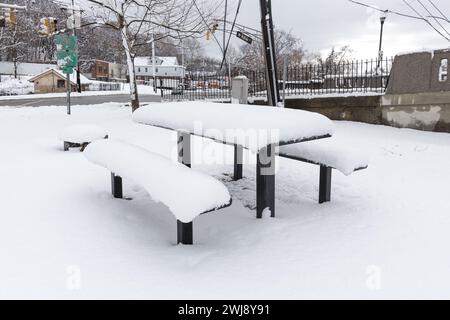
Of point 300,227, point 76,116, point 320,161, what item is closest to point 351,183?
point 320,161

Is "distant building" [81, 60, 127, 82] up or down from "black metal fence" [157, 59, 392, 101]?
up

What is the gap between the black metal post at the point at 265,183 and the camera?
3984 millimetres

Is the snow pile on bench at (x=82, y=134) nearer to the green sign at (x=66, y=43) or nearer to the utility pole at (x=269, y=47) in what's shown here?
the utility pole at (x=269, y=47)

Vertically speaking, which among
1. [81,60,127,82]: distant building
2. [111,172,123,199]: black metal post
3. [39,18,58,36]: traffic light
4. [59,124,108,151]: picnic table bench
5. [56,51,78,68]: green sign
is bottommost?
[111,172,123,199]: black metal post

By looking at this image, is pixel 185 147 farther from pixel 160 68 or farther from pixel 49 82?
pixel 160 68

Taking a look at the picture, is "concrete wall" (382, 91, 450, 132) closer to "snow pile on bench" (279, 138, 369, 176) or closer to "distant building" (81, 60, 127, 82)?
"snow pile on bench" (279, 138, 369, 176)

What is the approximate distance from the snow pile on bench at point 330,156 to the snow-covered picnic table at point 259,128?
54 cm

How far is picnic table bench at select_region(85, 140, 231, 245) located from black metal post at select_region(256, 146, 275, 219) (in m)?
0.72

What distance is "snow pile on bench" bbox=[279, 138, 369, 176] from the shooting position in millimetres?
4258

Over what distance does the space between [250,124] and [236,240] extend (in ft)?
3.41

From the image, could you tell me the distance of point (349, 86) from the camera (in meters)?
11.4

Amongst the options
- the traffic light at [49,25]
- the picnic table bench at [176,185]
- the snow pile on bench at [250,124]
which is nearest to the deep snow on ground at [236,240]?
the picnic table bench at [176,185]

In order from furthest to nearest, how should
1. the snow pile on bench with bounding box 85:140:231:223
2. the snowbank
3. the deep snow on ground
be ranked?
the snowbank
the snow pile on bench with bounding box 85:140:231:223
the deep snow on ground

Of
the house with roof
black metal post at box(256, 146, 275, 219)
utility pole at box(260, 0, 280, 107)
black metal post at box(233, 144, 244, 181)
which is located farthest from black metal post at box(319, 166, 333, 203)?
the house with roof
